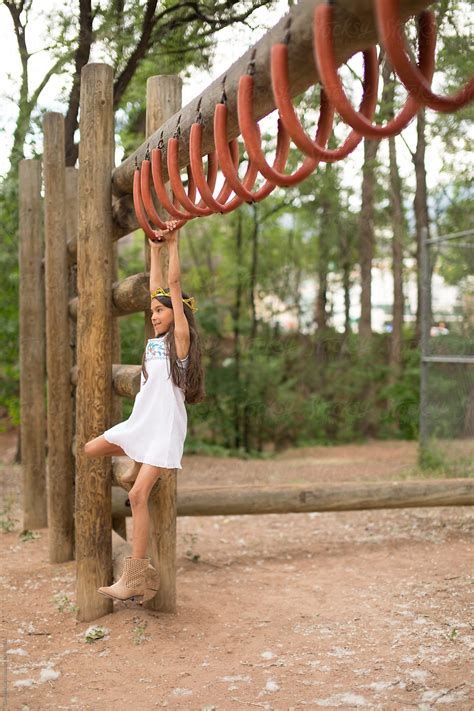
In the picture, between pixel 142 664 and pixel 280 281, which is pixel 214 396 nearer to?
pixel 280 281

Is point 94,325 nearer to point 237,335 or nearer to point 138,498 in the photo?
point 138,498

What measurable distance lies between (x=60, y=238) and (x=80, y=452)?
1.71 meters

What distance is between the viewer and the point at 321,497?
17.2 feet

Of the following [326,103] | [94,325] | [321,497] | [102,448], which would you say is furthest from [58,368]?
[326,103]

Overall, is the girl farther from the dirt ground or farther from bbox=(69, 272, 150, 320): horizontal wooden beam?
the dirt ground

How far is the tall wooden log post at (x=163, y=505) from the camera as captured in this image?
3.69m

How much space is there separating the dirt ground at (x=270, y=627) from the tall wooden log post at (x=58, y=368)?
254mm

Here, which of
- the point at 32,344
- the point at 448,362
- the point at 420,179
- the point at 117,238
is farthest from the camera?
the point at 420,179

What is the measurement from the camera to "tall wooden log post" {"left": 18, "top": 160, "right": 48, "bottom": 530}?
20.0ft

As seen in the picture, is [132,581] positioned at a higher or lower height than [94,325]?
lower

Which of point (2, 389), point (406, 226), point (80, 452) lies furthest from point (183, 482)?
point (406, 226)

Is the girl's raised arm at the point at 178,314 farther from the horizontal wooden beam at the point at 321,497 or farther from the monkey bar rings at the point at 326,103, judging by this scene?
the horizontal wooden beam at the point at 321,497

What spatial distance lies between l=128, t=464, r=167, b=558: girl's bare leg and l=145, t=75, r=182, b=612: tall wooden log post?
26cm

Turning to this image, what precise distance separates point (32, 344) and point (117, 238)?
2360 millimetres
